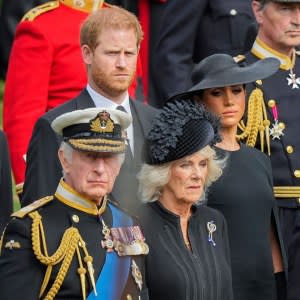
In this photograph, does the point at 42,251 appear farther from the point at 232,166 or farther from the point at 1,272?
the point at 232,166

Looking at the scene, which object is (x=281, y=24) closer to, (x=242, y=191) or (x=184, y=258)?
(x=242, y=191)

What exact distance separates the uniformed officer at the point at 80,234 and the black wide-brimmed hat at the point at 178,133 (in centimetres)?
34

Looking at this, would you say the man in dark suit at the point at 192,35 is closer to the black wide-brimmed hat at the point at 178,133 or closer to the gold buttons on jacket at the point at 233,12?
the gold buttons on jacket at the point at 233,12

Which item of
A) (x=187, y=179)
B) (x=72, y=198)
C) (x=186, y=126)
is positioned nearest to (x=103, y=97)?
(x=186, y=126)

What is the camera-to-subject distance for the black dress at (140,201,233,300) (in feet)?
23.7

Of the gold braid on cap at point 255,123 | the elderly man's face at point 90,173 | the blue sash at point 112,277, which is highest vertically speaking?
the gold braid on cap at point 255,123

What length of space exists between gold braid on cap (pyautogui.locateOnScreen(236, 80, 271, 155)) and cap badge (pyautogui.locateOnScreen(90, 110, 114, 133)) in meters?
1.89

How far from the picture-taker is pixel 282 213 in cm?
878

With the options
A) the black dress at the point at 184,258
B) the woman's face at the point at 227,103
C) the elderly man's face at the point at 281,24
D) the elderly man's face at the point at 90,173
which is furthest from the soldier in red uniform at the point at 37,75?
the elderly man's face at the point at 90,173

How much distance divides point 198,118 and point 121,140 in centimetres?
63

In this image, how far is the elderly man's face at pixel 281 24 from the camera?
9086mm

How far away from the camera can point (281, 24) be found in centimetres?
909

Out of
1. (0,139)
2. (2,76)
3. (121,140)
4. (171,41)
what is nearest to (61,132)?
(121,140)

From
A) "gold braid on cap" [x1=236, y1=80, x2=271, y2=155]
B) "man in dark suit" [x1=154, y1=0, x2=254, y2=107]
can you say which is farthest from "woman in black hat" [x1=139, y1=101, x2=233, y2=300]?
"man in dark suit" [x1=154, y1=0, x2=254, y2=107]
